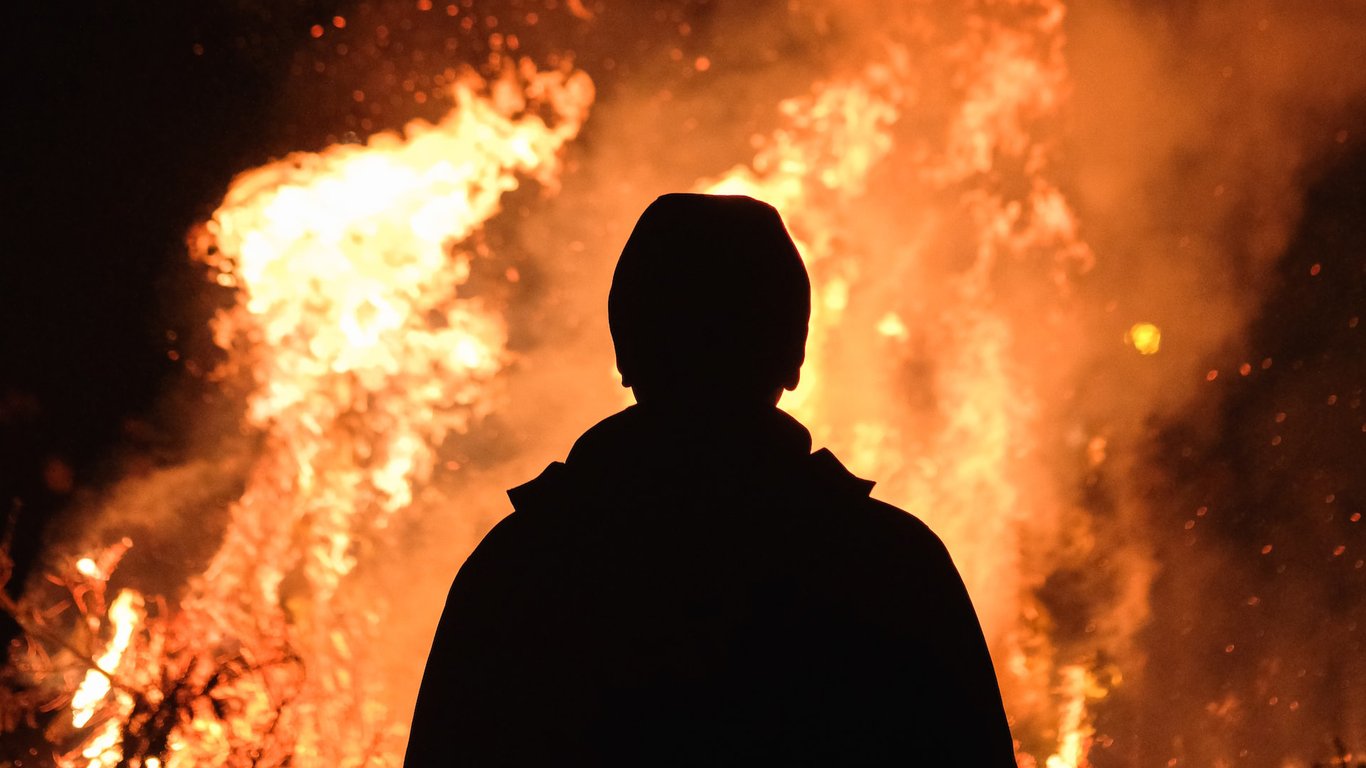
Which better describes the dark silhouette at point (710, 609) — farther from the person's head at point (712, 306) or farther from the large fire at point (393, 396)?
the large fire at point (393, 396)

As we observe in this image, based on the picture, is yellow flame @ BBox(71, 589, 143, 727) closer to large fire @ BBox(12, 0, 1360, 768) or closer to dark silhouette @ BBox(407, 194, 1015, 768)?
large fire @ BBox(12, 0, 1360, 768)

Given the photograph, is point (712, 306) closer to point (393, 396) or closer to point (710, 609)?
point (710, 609)

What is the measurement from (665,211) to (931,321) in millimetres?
12650

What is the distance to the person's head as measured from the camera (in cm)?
138

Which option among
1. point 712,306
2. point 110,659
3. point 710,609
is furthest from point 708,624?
point 110,659

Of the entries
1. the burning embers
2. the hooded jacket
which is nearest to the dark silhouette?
the hooded jacket

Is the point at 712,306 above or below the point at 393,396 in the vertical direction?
below

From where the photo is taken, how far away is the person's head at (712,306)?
1.38 m

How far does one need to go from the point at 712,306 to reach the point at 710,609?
1.46 ft

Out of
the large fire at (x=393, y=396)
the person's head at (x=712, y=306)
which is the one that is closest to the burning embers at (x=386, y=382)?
the large fire at (x=393, y=396)

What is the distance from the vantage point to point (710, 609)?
125 centimetres

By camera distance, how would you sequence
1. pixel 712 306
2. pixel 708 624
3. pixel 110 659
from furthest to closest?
pixel 110 659 → pixel 712 306 → pixel 708 624

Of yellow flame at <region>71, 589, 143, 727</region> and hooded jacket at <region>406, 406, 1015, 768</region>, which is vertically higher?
yellow flame at <region>71, 589, 143, 727</region>

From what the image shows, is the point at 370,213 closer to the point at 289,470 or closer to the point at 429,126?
the point at 429,126
